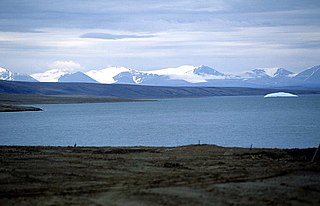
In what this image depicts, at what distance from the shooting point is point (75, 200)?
605 inches

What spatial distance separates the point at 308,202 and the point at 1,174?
36.4 ft

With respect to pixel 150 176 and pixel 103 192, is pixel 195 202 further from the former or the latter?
pixel 150 176

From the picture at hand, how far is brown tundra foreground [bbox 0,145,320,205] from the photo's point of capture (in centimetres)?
1545

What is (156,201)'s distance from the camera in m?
15.1

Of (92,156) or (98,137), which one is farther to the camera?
(98,137)

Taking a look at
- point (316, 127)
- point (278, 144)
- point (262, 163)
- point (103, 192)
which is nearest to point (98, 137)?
point (278, 144)

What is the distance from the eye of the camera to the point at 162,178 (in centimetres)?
1878

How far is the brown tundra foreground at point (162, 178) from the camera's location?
1545cm

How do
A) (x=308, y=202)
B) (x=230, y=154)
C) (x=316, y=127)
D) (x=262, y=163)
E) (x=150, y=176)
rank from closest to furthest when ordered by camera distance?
(x=308, y=202) < (x=150, y=176) < (x=262, y=163) < (x=230, y=154) < (x=316, y=127)

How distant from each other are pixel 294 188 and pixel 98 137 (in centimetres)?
3963

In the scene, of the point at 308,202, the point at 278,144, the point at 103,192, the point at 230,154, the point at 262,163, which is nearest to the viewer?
the point at 308,202

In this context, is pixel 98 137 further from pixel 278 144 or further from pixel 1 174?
pixel 1 174

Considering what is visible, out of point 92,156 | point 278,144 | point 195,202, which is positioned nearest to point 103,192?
point 195,202

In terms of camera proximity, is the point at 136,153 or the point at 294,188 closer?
the point at 294,188
